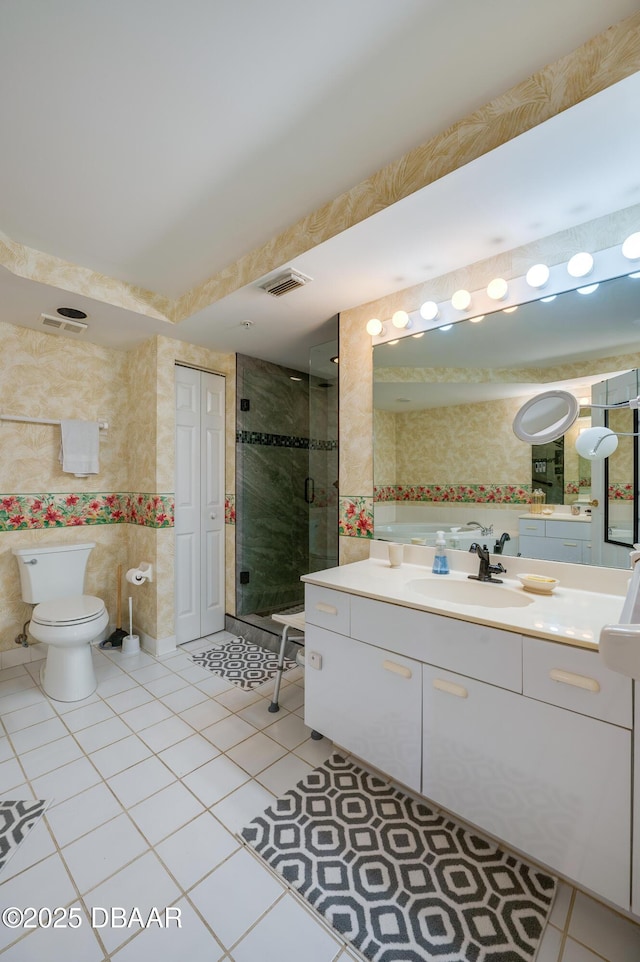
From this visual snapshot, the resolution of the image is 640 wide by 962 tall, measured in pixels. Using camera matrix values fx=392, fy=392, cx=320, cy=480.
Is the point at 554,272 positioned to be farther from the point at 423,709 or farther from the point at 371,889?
the point at 371,889

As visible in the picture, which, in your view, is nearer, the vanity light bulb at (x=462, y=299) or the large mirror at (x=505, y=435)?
the large mirror at (x=505, y=435)

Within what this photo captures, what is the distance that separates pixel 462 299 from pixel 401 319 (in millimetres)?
299

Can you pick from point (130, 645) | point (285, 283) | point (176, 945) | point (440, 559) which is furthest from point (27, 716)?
→ point (285, 283)

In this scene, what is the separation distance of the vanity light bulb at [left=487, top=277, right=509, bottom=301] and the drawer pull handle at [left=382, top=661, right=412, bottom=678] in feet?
5.04

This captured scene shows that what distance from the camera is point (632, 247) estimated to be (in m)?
1.34

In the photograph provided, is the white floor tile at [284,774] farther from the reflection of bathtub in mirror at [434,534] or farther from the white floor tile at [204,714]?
the reflection of bathtub in mirror at [434,534]

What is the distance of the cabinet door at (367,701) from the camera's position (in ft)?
4.52

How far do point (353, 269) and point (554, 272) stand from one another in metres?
0.81

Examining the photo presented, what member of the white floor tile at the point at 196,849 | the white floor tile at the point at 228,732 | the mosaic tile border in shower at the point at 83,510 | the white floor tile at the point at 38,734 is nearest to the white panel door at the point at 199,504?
the mosaic tile border in shower at the point at 83,510

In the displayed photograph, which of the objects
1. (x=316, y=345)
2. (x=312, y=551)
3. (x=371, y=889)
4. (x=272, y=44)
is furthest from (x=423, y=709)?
(x=316, y=345)

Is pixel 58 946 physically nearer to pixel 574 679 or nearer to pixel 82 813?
pixel 82 813

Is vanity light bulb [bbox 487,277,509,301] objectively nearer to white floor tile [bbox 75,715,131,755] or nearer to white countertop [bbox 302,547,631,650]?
white countertop [bbox 302,547,631,650]

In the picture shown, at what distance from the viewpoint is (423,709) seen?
134 cm

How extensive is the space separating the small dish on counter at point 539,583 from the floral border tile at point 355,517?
805 mm
